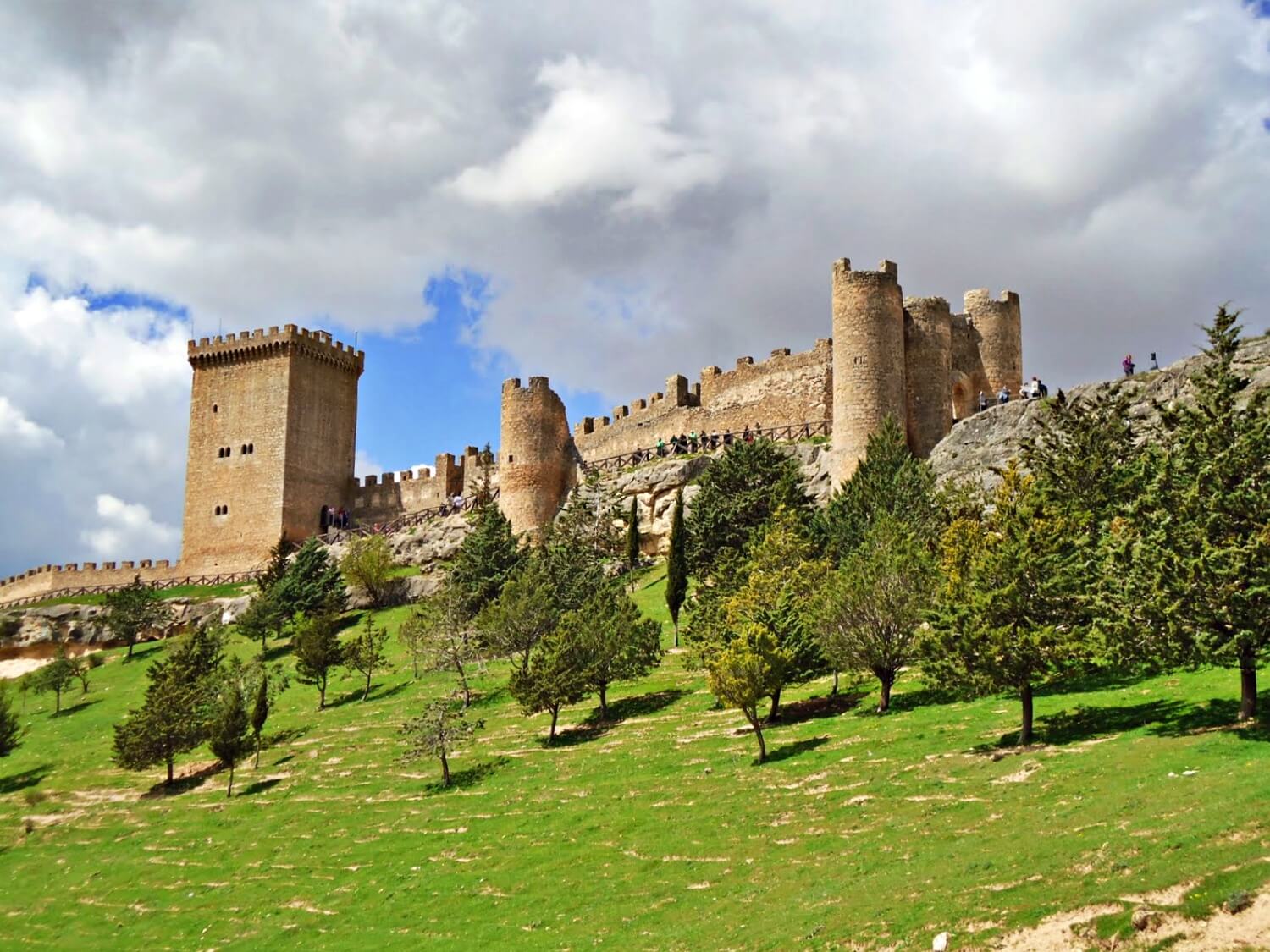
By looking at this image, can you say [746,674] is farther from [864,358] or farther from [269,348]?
[269,348]

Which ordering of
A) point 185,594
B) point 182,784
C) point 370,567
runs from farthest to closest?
point 185,594
point 370,567
point 182,784

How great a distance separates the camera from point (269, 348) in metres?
84.2

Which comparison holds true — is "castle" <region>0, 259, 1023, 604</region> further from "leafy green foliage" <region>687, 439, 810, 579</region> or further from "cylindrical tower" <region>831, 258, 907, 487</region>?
"leafy green foliage" <region>687, 439, 810, 579</region>

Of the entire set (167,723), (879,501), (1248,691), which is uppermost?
(879,501)

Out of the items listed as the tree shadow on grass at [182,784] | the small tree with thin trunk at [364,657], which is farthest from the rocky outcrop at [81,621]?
the tree shadow on grass at [182,784]

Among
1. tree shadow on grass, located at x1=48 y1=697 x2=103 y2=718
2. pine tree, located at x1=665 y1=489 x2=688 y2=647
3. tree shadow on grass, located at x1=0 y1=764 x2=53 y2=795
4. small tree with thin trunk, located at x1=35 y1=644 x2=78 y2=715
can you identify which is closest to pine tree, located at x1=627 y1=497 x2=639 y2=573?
pine tree, located at x1=665 y1=489 x2=688 y2=647

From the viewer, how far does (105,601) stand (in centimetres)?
7388

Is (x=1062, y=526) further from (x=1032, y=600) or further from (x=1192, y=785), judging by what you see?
(x=1192, y=785)

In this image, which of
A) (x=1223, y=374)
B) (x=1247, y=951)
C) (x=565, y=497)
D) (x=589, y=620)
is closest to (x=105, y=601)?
(x=565, y=497)

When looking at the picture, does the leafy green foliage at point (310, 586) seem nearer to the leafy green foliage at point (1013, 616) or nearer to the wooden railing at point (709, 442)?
the wooden railing at point (709, 442)

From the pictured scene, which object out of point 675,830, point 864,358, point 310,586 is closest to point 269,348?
point 310,586

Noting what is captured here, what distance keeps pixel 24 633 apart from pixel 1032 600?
68455 millimetres

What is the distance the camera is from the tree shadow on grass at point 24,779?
145 ft

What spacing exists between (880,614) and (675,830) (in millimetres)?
10729
